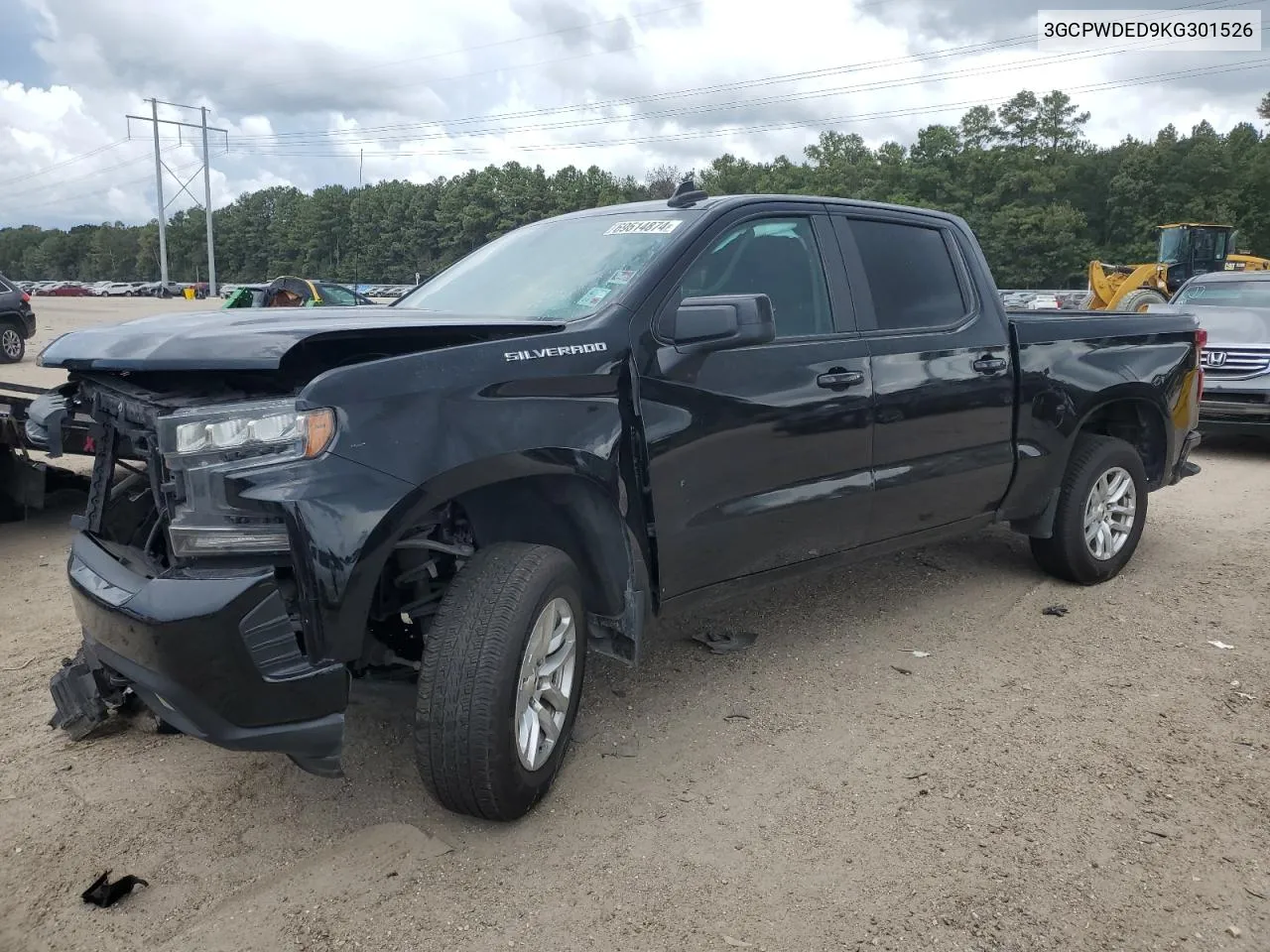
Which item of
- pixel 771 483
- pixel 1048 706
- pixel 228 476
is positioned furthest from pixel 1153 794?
pixel 228 476

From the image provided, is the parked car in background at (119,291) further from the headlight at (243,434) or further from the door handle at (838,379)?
the headlight at (243,434)

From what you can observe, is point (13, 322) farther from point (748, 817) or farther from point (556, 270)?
point (748, 817)

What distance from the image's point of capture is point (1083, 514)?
5.10 m

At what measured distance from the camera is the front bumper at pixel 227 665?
7.95ft

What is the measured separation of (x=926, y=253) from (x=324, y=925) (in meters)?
3.62

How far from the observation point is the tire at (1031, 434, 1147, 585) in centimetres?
508

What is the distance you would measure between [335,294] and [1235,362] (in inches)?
589

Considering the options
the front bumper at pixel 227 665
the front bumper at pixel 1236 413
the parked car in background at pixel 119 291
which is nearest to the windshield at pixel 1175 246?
the front bumper at pixel 1236 413

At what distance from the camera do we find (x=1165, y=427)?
5.50m

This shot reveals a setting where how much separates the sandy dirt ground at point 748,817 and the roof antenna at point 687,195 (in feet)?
6.14

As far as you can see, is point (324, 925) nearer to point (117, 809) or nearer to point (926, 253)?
point (117, 809)

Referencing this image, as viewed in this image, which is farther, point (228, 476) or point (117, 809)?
point (117, 809)

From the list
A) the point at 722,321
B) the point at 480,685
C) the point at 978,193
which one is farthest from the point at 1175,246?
the point at 978,193

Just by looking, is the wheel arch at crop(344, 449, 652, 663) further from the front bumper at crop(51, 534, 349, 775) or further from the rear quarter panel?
the rear quarter panel
